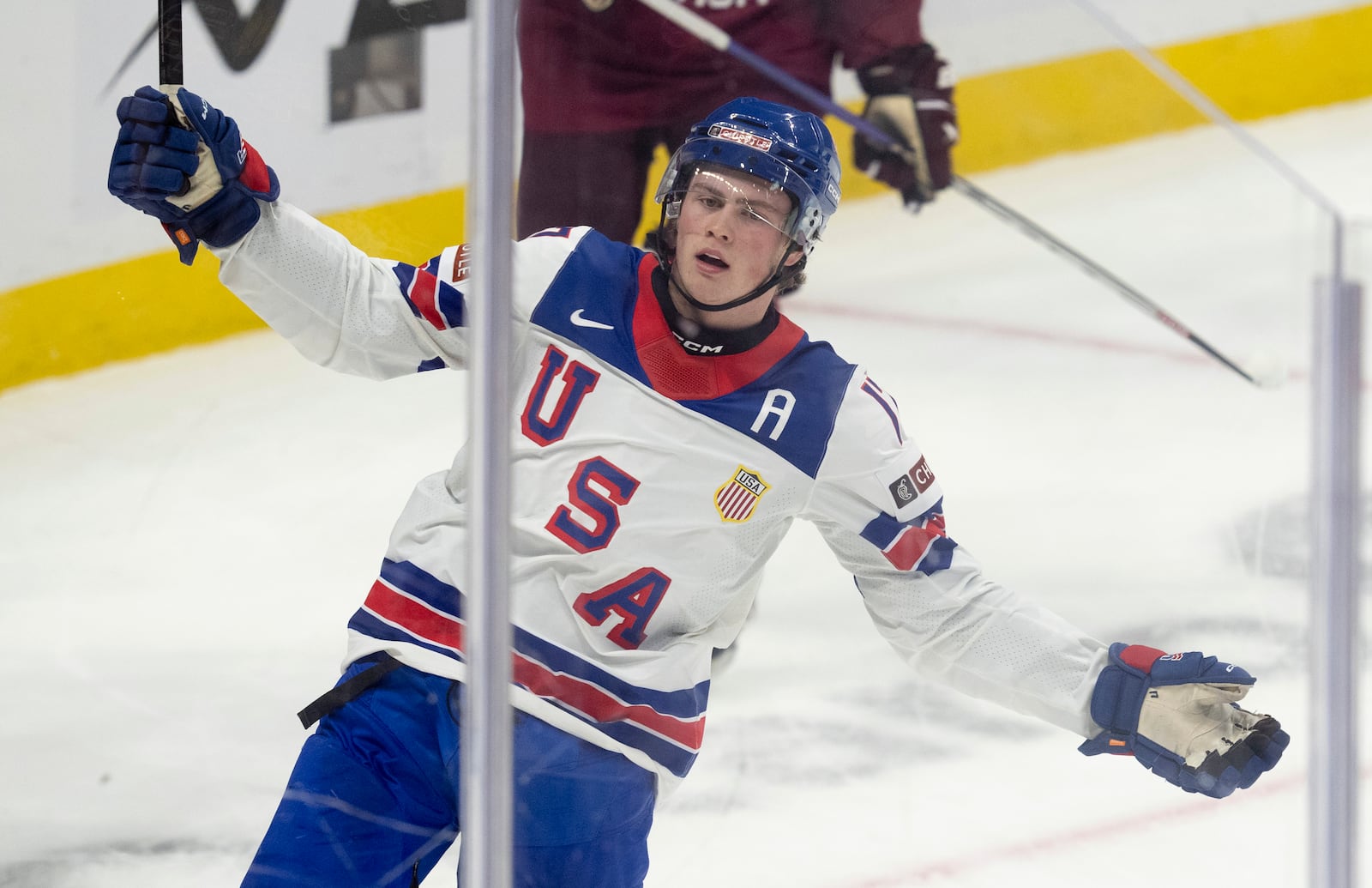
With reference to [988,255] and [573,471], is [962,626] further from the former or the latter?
[988,255]

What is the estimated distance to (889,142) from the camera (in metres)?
2.14

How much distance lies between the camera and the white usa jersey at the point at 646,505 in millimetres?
1362

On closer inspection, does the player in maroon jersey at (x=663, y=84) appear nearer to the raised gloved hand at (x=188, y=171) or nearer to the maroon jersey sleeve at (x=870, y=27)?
the maroon jersey sleeve at (x=870, y=27)

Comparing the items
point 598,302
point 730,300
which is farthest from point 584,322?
point 730,300

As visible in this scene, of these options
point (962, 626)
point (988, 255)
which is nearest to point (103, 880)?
point (962, 626)

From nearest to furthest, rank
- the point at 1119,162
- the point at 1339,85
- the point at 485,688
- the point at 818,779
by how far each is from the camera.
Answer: the point at 485,688 < the point at 818,779 < the point at 1119,162 < the point at 1339,85

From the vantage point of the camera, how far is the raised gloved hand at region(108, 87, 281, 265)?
1.25m

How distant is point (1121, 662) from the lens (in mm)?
1465

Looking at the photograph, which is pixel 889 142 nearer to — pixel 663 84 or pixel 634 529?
pixel 663 84

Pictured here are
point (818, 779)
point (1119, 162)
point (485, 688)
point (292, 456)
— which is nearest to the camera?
point (485, 688)

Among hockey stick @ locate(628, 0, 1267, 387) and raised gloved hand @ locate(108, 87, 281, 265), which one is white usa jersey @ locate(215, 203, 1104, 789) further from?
hockey stick @ locate(628, 0, 1267, 387)

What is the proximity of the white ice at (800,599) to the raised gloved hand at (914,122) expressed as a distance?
0.33m

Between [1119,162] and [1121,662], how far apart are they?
3.32 feet

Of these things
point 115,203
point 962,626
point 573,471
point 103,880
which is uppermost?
point 115,203
